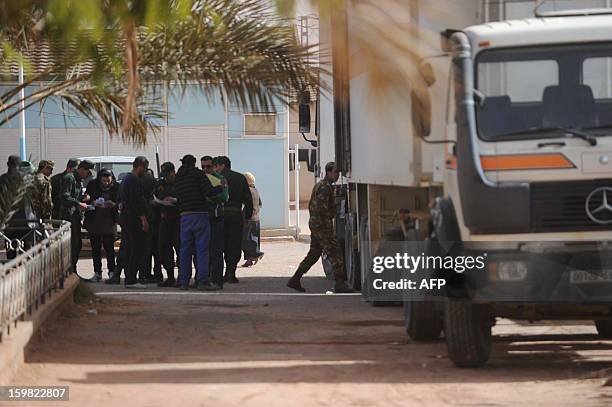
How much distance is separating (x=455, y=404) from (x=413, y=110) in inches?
80.1

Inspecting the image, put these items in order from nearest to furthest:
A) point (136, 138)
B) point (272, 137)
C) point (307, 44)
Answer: point (307, 44)
point (136, 138)
point (272, 137)

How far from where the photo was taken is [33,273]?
37.7ft

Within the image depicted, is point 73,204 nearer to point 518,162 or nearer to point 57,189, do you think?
point 57,189

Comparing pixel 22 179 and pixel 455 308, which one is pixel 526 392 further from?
pixel 22 179

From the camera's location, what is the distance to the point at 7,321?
992cm

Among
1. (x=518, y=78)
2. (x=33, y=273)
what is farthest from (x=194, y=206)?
(x=518, y=78)

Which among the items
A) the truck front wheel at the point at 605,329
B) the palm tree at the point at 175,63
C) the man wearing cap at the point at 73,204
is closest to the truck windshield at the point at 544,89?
the palm tree at the point at 175,63

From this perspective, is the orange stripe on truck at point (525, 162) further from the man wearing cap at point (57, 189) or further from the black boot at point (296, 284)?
the man wearing cap at point (57, 189)

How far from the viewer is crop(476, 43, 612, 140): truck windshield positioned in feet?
31.5

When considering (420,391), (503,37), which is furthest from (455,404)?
(503,37)

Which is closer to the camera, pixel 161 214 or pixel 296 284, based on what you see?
pixel 296 284

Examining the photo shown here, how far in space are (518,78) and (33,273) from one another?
450cm
